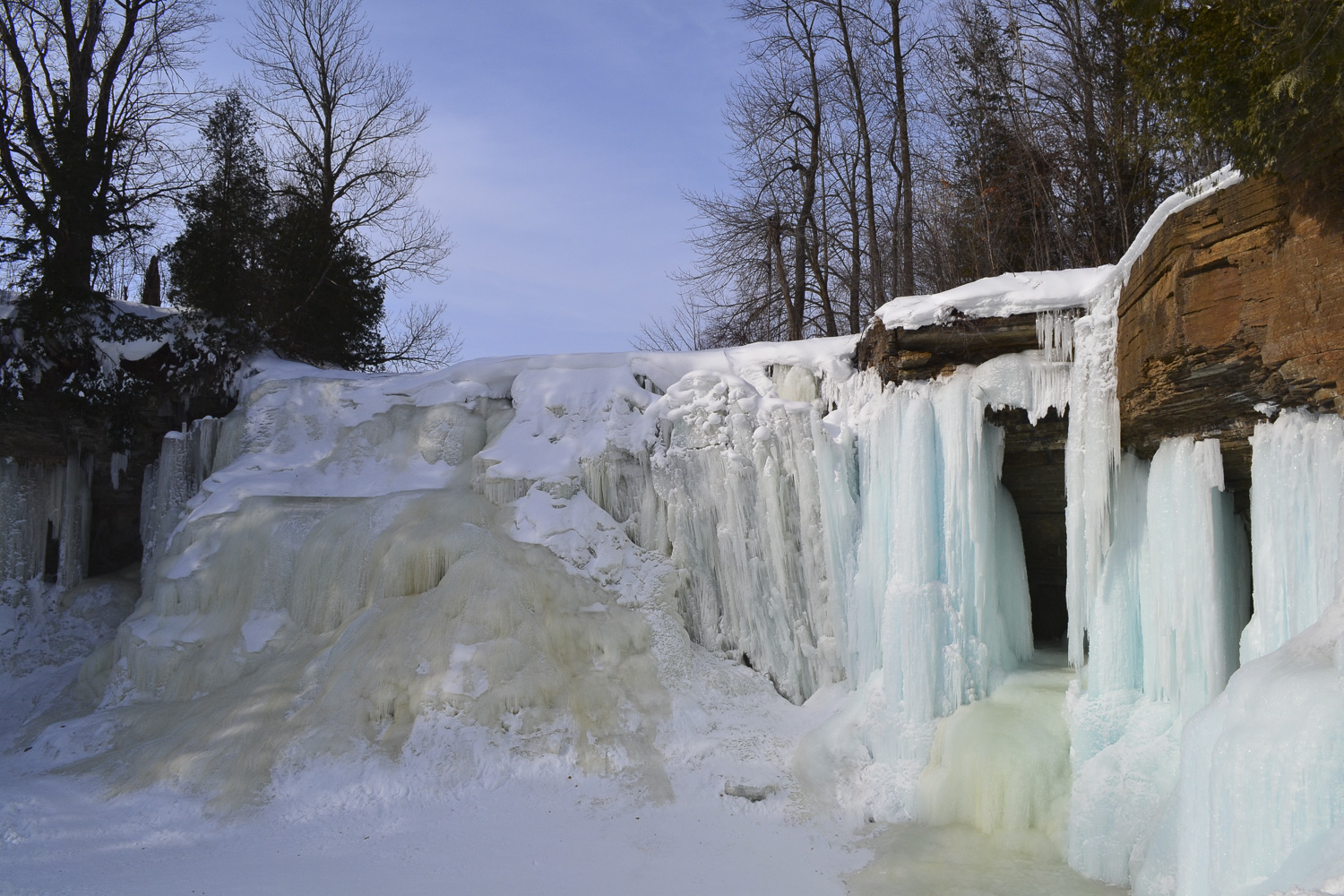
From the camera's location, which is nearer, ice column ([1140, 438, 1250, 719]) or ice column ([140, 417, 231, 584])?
ice column ([1140, 438, 1250, 719])

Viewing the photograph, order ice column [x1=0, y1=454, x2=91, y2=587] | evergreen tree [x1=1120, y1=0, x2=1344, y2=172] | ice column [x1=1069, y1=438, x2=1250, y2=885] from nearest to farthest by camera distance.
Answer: evergreen tree [x1=1120, y1=0, x2=1344, y2=172]
ice column [x1=1069, y1=438, x2=1250, y2=885]
ice column [x1=0, y1=454, x2=91, y2=587]

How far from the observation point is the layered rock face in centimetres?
535

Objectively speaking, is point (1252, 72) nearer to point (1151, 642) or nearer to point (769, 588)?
point (1151, 642)

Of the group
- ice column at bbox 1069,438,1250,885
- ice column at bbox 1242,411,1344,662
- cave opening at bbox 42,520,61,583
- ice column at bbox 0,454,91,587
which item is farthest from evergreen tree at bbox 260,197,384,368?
ice column at bbox 1242,411,1344,662

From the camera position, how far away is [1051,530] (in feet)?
32.9

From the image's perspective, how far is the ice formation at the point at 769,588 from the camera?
5.91m

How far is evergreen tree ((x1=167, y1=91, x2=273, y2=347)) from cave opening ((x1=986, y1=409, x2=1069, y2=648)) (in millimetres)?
10693

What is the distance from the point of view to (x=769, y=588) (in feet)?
32.4

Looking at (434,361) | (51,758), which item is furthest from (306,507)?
(434,361)

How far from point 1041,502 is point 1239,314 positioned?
407 cm

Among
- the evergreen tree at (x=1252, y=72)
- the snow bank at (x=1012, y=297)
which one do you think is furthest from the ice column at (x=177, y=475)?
the evergreen tree at (x=1252, y=72)

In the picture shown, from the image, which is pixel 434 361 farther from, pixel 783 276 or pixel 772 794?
pixel 772 794

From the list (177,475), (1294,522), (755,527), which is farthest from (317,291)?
(1294,522)

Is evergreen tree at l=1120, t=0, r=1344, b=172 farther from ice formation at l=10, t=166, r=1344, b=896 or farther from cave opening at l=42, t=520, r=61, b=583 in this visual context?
cave opening at l=42, t=520, r=61, b=583
